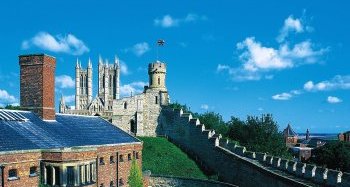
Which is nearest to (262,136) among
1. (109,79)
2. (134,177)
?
(134,177)

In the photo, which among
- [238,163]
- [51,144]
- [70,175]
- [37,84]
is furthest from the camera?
[238,163]

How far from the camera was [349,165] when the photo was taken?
71.2m

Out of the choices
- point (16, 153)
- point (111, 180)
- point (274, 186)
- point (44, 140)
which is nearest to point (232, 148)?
point (274, 186)

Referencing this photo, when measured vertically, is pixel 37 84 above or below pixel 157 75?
below

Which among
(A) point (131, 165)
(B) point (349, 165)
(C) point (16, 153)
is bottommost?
(B) point (349, 165)

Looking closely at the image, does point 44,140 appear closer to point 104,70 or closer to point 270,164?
point 270,164

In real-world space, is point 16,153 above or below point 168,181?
above

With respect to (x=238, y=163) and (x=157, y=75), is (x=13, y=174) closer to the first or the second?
(x=238, y=163)

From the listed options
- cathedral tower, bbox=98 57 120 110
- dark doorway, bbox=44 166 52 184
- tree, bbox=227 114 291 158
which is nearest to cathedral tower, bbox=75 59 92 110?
cathedral tower, bbox=98 57 120 110

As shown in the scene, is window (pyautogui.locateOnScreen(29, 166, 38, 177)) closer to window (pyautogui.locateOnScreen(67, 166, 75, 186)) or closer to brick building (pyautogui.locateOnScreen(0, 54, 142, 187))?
brick building (pyautogui.locateOnScreen(0, 54, 142, 187))

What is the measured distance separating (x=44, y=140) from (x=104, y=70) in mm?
122446

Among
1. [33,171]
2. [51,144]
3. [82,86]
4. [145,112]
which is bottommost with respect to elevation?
[33,171]

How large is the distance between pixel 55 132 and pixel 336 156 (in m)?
58.5

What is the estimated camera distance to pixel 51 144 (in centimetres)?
2606
